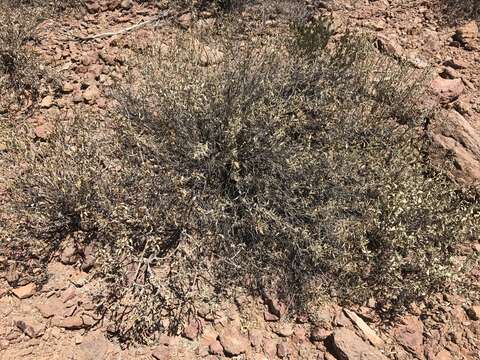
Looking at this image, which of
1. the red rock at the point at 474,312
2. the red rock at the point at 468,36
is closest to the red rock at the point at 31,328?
the red rock at the point at 474,312

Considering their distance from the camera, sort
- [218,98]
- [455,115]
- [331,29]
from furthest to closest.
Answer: [331,29]
[455,115]
[218,98]

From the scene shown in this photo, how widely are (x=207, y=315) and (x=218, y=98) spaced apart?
5.62 ft

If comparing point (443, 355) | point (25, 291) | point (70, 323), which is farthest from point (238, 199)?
point (443, 355)

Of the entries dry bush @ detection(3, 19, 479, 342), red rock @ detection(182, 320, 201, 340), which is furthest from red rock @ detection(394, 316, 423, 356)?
red rock @ detection(182, 320, 201, 340)

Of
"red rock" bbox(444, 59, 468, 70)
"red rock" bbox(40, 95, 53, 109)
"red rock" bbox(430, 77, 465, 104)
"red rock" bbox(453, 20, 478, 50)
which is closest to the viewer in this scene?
"red rock" bbox(40, 95, 53, 109)

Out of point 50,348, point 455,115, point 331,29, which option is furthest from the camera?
point 331,29

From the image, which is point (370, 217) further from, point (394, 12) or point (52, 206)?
point (394, 12)

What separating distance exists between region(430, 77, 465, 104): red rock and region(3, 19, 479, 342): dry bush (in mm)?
470

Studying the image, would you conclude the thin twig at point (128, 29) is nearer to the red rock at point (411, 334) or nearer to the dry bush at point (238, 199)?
the dry bush at point (238, 199)

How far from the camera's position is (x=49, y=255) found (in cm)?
301

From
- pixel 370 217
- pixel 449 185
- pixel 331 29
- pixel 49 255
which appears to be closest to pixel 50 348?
pixel 49 255

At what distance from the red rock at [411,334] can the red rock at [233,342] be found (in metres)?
1.04

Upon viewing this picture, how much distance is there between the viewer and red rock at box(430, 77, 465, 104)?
400 centimetres

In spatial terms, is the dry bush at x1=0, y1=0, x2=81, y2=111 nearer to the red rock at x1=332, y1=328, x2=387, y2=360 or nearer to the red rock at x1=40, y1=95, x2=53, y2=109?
the red rock at x1=40, y1=95, x2=53, y2=109
